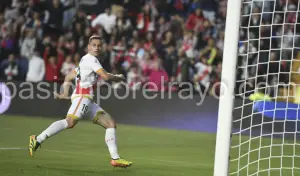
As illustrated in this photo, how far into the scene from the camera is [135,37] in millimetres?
18859

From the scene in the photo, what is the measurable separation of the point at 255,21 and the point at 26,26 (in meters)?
6.84

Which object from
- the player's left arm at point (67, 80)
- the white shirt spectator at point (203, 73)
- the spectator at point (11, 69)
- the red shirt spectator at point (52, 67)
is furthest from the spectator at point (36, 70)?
the player's left arm at point (67, 80)

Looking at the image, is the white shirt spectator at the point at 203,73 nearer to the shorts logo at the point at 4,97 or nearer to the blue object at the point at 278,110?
the blue object at the point at 278,110

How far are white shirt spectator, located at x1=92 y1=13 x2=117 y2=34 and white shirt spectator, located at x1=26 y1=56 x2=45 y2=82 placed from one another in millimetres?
2143

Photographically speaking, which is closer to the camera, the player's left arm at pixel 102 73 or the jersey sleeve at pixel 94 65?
the player's left arm at pixel 102 73

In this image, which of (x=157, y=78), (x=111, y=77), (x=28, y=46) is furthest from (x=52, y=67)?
(x=111, y=77)

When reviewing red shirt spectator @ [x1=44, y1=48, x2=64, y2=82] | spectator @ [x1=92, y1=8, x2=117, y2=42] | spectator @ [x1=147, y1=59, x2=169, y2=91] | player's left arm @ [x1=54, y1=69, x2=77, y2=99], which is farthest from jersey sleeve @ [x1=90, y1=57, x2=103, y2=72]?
spectator @ [x1=92, y1=8, x2=117, y2=42]

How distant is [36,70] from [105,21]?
8.64 feet

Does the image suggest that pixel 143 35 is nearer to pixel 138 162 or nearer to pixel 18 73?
pixel 18 73

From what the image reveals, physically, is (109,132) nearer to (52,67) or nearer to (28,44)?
(52,67)

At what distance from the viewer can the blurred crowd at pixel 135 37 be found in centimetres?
1745

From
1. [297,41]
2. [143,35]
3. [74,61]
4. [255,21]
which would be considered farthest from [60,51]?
[297,41]

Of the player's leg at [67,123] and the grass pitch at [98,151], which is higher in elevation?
the player's leg at [67,123]

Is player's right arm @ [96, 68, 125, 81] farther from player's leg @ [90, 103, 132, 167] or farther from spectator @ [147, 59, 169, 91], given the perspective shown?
spectator @ [147, 59, 169, 91]
